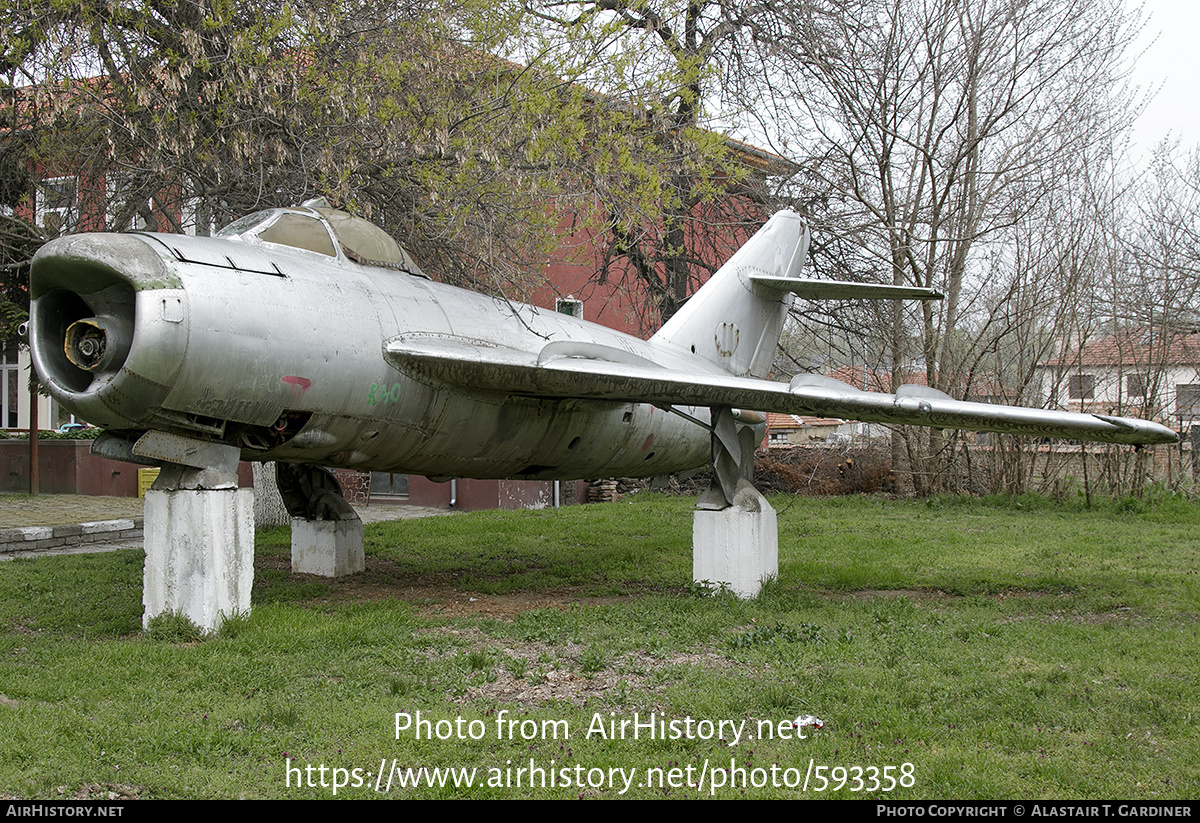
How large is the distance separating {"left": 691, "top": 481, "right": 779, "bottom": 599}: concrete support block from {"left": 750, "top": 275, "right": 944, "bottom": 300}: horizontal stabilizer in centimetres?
302

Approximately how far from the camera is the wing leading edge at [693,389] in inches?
312

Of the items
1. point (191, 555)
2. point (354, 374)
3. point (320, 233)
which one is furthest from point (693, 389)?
point (191, 555)

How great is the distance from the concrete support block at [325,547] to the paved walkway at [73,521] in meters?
4.46

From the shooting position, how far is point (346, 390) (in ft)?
24.2

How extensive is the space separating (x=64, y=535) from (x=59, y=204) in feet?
16.7

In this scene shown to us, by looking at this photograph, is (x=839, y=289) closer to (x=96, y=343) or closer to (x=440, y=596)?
(x=440, y=596)

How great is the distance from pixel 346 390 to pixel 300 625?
192 cm

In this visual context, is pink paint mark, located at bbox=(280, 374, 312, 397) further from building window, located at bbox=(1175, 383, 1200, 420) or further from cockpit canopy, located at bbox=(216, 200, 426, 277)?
building window, located at bbox=(1175, 383, 1200, 420)

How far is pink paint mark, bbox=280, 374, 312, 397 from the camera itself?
696 centimetres

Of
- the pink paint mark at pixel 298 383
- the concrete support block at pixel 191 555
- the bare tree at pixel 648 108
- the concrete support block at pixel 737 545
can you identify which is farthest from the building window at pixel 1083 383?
the concrete support block at pixel 191 555

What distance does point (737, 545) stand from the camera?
9.09m

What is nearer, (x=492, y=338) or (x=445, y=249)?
(x=492, y=338)

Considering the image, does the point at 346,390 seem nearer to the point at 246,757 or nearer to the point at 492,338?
the point at 492,338
